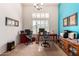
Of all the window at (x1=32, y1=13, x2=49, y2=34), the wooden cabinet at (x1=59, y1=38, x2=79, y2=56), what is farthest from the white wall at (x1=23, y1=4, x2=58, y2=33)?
the wooden cabinet at (x1=59, y1=38, x2=79, y2=56)

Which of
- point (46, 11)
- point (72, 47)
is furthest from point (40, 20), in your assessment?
point (72, 47)

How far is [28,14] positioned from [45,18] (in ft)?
4.87

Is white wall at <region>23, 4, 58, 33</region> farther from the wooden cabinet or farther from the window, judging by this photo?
the wooden cabinet

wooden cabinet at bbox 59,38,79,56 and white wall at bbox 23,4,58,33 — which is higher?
white wall at bbox 23,4,58,33

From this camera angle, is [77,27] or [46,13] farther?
[46,13]

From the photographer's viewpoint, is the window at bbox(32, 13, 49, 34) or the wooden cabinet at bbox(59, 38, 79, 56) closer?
the wooden cabinet at bbox(59, 38, 79, 56)

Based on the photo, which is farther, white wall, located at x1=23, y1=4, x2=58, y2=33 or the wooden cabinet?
white wall, located at x1=23, y1=4, x2=58, y2=33

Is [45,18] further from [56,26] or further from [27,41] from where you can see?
[27,41]

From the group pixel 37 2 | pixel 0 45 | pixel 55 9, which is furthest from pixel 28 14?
pixel 0 45

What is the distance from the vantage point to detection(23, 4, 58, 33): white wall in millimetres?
9828

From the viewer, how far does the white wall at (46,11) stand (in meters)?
9.83

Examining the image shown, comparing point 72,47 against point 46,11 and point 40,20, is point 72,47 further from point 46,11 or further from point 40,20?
point 46,11

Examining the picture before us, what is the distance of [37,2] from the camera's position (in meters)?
6.49

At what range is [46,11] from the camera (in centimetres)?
991
